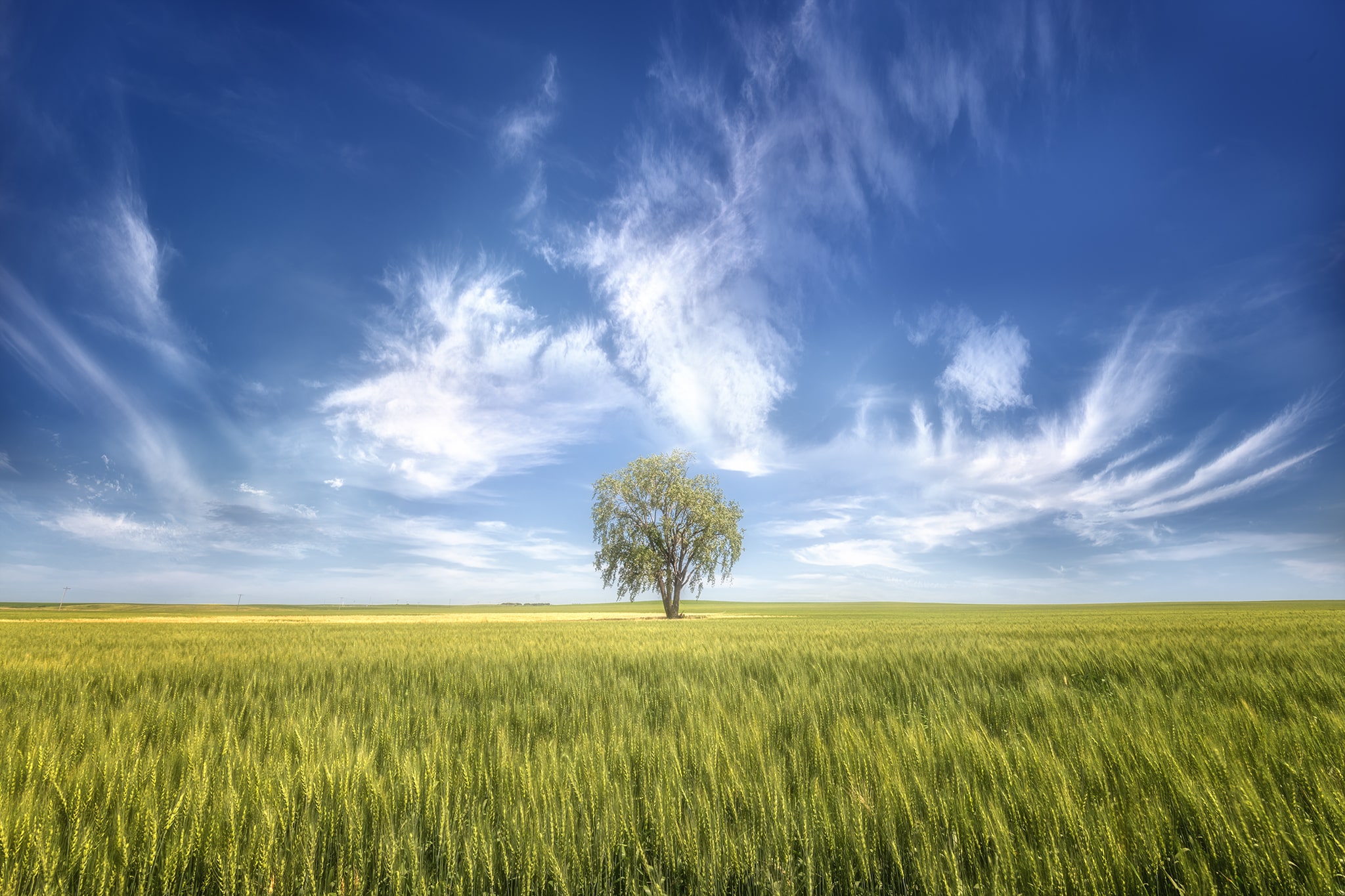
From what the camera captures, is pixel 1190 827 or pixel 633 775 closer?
pixel 1190 827

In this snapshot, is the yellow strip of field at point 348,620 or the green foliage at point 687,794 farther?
the yellow strip of field at point 348,620

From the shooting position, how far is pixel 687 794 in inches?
98.6

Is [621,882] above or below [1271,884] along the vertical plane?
below

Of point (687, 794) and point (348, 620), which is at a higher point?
point (687, 794)

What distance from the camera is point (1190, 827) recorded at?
2.16 meters

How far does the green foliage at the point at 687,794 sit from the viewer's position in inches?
75.9

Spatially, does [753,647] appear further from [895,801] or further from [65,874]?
[65,874]

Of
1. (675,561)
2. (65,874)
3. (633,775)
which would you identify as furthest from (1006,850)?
(675,561)

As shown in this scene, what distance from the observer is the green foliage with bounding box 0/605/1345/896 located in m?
1.93

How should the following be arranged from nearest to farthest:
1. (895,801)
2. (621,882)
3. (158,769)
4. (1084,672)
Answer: (621,882) < (895,801) < (158,769) < (1084,672)

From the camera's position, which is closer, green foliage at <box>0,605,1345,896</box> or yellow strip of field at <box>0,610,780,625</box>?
green foliage at <box>0,605,1345,896</box>

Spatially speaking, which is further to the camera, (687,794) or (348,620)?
(348,620)

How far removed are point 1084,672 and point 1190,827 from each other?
608 cm

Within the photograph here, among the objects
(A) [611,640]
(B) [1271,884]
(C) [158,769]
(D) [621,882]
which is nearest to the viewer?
(B) [1271,884]
